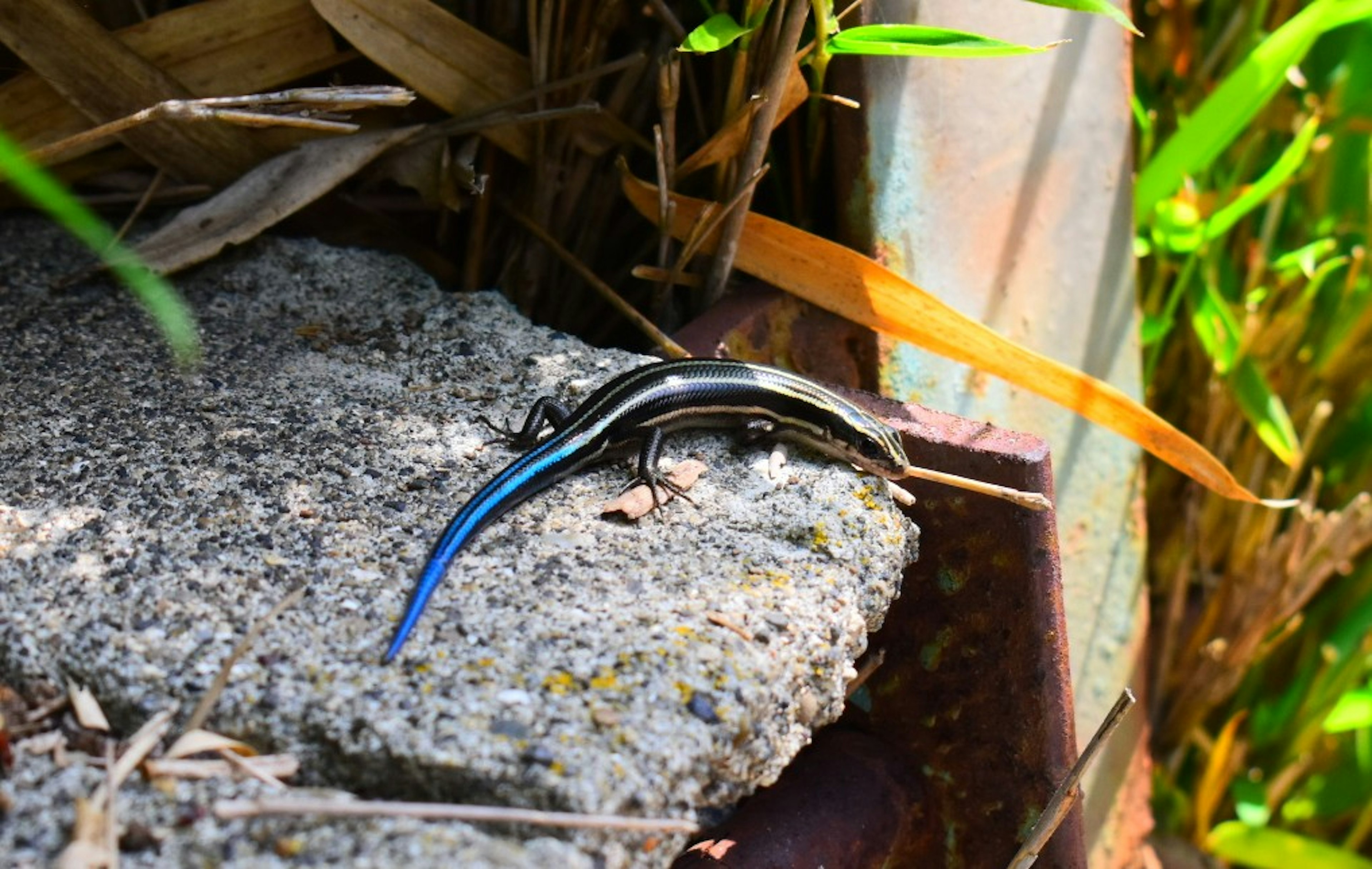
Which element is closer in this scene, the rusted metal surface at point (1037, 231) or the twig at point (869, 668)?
the twig at point (869, 668)

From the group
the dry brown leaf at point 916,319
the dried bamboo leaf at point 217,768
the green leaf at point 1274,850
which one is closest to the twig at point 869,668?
the dry brown leaf at point 916,319

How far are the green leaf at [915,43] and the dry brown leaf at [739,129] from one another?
8cm

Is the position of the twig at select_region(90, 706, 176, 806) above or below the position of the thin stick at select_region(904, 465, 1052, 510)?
above

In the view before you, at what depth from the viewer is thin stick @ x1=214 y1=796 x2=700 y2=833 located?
3.74 ft

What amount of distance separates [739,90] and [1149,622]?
6.30 ft

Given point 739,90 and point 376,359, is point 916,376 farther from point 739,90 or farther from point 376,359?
point 376,359

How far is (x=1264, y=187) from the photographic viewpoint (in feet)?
9.00

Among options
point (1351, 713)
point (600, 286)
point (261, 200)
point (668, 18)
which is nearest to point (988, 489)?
point (600, 286)

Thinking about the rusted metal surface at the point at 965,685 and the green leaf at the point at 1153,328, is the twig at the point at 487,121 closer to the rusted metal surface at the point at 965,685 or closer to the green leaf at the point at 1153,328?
the rusted metal surface at the point at 965,685

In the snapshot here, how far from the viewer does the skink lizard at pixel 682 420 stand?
5.66ft

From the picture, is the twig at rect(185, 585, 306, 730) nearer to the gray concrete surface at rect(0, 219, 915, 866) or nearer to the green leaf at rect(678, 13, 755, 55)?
the gray concrete surface at rect(0, 219, 915, 866)

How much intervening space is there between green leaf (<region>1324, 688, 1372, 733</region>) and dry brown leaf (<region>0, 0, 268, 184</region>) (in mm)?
2694

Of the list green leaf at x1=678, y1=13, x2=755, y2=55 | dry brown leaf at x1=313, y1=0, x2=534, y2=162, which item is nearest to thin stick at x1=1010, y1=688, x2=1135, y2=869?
green leaf at x1=678, y1=13, x2=755, y2=55

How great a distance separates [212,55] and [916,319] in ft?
4.11
